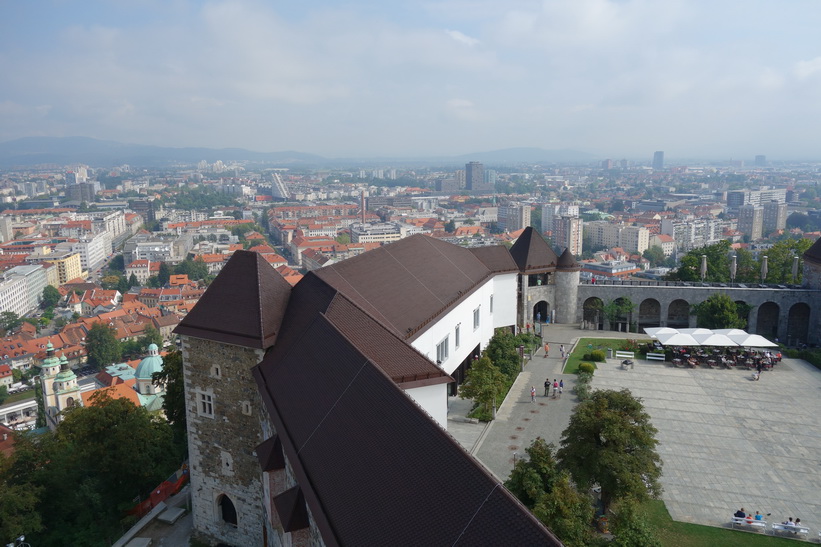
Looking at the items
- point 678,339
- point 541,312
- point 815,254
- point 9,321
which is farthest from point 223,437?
point 9,321

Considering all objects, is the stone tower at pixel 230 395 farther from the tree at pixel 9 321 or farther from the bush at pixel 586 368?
the tree at pixel 9 321

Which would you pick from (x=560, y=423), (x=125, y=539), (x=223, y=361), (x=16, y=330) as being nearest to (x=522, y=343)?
(x=560, y=423)

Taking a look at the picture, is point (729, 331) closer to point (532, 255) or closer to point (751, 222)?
point (532, 255)

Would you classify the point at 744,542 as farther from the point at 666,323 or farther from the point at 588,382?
the point at 666,323

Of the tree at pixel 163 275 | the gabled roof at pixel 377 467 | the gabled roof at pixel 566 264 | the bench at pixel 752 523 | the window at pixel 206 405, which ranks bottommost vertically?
the tree at pixel 163 275

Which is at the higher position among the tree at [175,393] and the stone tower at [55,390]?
the tree at [175,393]

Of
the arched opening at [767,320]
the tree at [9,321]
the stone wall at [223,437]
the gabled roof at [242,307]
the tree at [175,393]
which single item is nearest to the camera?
the gabled roof at [242,307]

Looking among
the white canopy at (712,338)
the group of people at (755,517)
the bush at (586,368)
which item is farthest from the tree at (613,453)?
the white canopy at (712,338)
